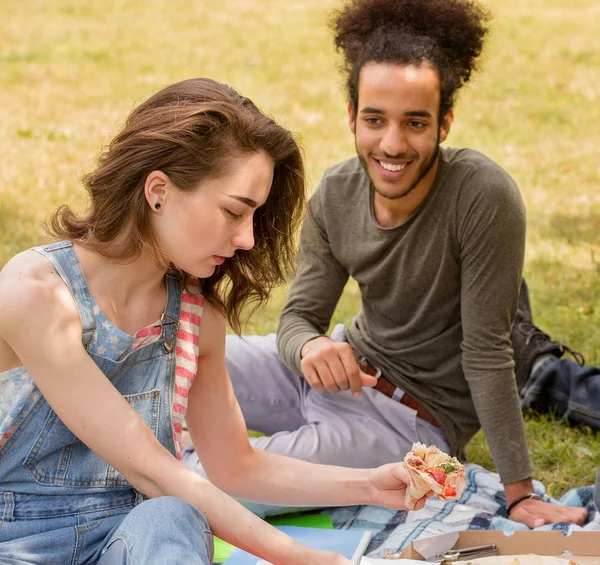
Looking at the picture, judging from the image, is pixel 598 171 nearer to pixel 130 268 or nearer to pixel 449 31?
pixel 449 31

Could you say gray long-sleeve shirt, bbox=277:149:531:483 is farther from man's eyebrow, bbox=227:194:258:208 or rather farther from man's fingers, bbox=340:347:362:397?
man's eyebrow, bbox=227:194:258:208

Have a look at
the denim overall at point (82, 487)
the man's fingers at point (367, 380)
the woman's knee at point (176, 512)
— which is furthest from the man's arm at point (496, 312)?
the woman's knee at point (176, 512)

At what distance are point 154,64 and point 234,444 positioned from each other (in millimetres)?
7008

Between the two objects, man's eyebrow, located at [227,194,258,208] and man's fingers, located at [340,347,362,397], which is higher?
man's eyebrow, located at [227,194,258,208]

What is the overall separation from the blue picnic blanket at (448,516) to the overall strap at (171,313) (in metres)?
0.98

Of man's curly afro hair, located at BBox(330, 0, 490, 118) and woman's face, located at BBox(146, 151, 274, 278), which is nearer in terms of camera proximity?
woman's face, located at BBox(146, 151, 274, 278)

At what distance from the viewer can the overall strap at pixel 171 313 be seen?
7.92ft

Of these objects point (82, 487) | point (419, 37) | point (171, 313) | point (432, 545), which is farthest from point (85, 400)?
point (419, 37)

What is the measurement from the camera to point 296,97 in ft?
28.0

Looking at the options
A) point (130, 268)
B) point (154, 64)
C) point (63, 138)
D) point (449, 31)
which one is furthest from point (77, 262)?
point (154, 64)

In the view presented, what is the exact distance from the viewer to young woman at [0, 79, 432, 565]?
7.13ft

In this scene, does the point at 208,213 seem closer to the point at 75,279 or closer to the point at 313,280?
the point at 75,279

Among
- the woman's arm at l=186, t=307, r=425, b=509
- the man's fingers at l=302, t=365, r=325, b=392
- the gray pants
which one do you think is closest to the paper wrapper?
the woman's arm at l=186, t=307, r=425, b=509

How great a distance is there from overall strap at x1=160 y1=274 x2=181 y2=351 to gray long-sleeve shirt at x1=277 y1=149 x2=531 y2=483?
3.10ft
